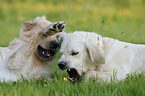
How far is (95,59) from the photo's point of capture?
3.56 m

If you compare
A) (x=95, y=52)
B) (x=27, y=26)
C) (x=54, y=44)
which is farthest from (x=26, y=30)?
(x=95, y=52)

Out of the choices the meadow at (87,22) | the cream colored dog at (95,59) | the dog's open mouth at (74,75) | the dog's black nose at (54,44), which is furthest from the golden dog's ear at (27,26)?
the dog's open mouth at (74,75)

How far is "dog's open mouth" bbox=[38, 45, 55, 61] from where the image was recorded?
418cm

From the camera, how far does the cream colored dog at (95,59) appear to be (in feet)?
11.4

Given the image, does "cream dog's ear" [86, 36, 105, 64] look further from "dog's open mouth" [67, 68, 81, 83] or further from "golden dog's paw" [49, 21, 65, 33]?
"golden dog's paw" [49, 21, 65, 33]

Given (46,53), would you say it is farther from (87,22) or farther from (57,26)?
(87,22)

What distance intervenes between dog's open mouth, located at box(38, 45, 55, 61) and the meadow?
24 cm

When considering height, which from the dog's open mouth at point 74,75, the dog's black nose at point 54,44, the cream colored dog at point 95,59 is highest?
the dog's black nose at point 54,44

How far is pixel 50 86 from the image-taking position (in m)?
3.20

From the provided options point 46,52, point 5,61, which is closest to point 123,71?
point 46,52

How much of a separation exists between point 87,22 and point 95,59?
197 inches

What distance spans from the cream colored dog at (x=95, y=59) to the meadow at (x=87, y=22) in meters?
0.26

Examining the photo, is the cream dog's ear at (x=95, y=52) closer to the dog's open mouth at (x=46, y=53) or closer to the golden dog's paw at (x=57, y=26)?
the golden dog's paw at (x=57, y=26)

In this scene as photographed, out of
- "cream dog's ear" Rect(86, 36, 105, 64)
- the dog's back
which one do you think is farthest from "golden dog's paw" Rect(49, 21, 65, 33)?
Result: the dog's back
